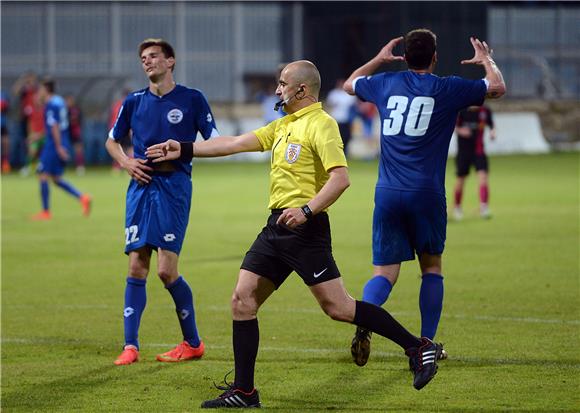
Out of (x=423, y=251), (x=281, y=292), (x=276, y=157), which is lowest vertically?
(x=281, y=292)

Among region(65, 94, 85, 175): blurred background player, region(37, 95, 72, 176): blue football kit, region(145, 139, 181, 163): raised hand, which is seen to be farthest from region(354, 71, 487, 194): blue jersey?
region(65, 94, 85, 175): blurred background player

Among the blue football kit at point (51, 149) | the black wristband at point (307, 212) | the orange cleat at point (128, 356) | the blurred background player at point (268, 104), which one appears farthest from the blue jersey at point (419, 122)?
the blurred background player at point (268, 104)

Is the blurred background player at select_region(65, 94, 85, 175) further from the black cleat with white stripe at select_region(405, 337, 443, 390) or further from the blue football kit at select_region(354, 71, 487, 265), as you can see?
the black cleat with white stripe at select_region(405, 337, 443, 390)

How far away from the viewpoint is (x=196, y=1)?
42094 mm

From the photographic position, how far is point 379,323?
7.49m

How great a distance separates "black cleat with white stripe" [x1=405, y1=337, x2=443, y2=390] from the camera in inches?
296

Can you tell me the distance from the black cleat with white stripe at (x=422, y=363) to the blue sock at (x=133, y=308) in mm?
2377

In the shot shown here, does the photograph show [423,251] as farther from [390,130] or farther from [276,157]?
[276,157]

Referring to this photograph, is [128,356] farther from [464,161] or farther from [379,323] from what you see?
[464,161]

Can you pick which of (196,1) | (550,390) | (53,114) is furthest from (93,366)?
(196,1)

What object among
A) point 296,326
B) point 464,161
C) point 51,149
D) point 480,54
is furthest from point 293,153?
point 51,149

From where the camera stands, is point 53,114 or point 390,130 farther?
point 53,114

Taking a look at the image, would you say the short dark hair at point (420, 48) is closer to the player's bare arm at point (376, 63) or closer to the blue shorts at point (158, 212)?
the player's bare arm at point (376, 63)

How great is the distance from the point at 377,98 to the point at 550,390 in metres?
2.33
